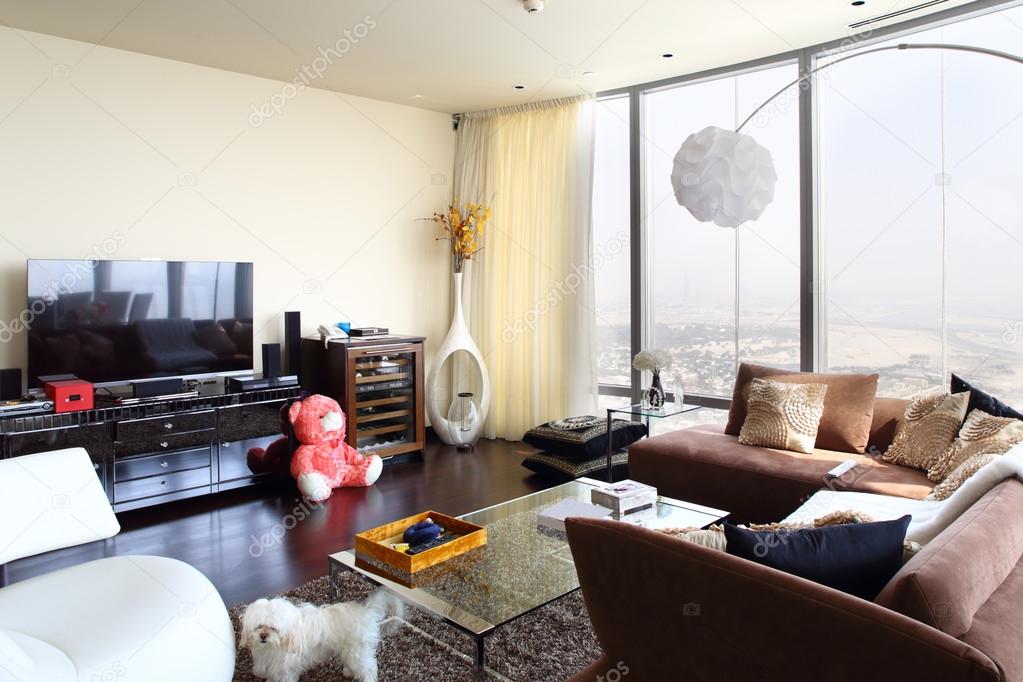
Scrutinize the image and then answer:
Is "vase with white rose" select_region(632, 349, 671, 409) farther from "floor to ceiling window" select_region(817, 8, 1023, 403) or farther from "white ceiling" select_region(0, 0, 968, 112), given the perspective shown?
"white ceiling" select_region(0, 0, 968, 112)

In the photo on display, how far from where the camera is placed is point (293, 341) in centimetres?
491

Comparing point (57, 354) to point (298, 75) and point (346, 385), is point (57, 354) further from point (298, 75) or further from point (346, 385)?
point (298, 75)

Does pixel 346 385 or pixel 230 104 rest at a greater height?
pixel 230 104

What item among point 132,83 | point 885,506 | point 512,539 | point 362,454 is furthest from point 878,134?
point 132,83

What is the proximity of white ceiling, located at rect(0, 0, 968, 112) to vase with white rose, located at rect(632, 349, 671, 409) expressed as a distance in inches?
73.4

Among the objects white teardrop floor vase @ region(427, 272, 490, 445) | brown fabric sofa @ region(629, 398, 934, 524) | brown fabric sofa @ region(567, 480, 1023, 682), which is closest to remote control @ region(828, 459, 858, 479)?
brown fabric sofa @ region(629, 398, 934, 524)

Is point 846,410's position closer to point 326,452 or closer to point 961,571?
point 961,571

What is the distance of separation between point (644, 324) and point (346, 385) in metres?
2.20

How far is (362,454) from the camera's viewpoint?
16.3 ft

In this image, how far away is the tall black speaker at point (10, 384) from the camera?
3807mm

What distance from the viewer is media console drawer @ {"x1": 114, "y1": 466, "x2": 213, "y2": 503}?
156 inches

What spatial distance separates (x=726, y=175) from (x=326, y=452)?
2.99 metres

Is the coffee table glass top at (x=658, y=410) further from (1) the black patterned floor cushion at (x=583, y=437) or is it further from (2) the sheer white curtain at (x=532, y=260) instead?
(2) the sheer white curtain at (x=532, y=260)

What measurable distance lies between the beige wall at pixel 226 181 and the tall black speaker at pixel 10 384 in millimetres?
213
